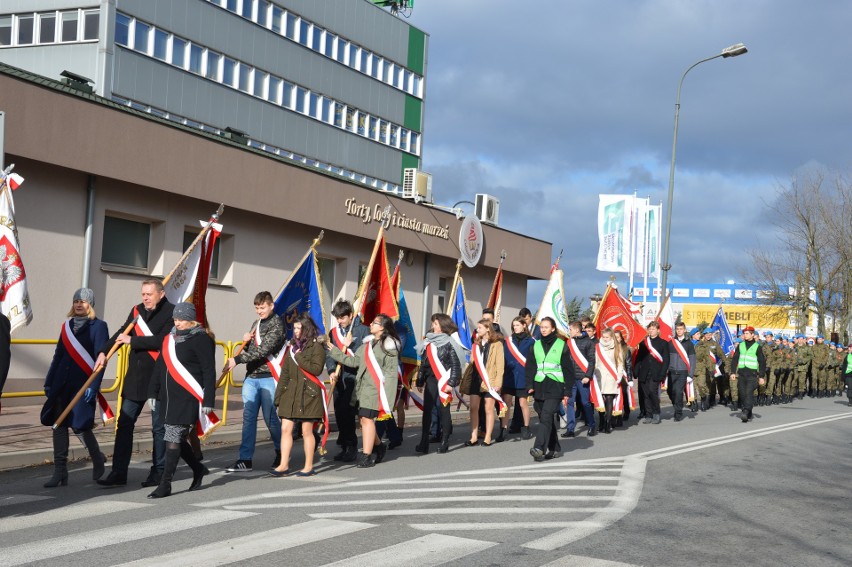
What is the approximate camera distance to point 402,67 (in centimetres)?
4816

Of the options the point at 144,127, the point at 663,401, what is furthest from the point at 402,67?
the point at 144,127

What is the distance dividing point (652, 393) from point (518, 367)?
4.97 meters

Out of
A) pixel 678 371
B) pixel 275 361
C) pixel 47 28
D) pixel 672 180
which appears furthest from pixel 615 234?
pixel 275 361

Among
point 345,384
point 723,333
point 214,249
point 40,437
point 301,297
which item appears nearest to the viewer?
point 40,437

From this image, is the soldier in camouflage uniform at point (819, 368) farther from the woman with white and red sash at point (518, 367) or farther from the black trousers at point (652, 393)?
the woman with white and red sash at point (518, 367)

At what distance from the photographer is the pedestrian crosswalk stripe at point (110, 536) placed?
21.2 ft

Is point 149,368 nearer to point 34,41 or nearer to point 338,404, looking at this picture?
point 338,404

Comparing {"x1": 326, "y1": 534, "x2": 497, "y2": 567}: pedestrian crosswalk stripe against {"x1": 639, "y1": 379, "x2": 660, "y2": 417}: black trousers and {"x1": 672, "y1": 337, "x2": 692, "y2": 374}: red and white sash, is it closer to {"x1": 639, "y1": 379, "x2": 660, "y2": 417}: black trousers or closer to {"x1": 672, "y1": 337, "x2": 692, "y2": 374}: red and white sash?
{"x1": 639, "y1": 379, "x2": 660, "y2": 417}: black trousers

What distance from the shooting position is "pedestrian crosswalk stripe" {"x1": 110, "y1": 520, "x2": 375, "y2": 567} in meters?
6.32

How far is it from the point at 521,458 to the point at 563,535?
530 cm

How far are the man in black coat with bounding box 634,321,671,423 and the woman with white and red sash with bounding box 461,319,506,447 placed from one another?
5577 millimetres

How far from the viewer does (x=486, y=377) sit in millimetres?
14352

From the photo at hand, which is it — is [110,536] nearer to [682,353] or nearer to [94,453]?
[94,453]

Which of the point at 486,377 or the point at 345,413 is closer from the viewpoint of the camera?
the point at 345,413
